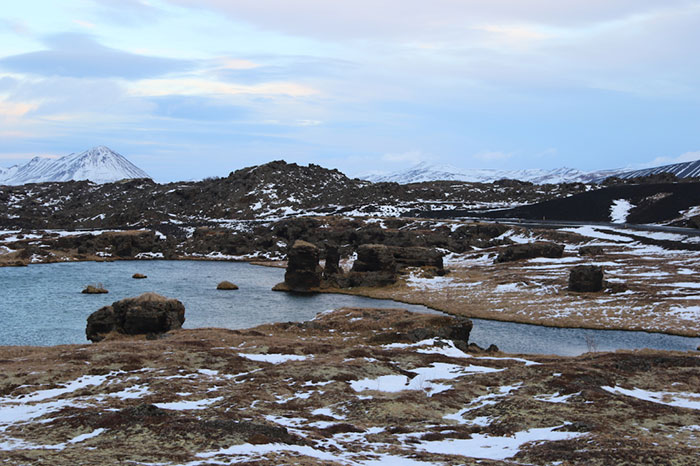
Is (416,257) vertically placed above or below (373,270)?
above

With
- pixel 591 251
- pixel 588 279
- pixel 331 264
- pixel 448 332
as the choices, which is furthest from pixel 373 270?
pixel 448 332

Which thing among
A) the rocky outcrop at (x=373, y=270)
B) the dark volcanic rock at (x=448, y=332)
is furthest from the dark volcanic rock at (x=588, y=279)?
the dark volcanic rock at (x=448, y=332)

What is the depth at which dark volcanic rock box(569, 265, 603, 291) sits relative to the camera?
232 ft

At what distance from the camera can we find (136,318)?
47.2 meters

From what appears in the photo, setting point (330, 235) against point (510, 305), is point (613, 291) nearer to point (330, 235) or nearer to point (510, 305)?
point (510, 305)

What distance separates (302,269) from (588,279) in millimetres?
40515

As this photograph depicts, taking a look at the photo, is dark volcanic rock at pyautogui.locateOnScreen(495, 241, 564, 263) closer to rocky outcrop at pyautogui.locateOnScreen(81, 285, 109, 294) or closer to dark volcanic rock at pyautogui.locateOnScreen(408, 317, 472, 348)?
dark volcanic rock at pyautogui.locateOnScreen(408, 317, 472, 348)

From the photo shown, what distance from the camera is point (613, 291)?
2744 inches

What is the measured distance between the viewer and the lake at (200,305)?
168 feet

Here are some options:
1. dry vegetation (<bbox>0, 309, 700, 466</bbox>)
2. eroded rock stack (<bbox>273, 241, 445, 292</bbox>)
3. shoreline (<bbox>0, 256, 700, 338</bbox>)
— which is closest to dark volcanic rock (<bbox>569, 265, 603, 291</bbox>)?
shoreline (<bbox>0, 256, 700, 338</bbox>)

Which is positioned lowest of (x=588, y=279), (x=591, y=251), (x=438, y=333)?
(x=438, y=333)

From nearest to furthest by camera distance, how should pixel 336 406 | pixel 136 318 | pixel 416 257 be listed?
pixel 336 406 → pixel 136 318 → pixel 416 257

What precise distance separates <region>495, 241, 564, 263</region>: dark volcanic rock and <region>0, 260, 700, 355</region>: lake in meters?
34.5

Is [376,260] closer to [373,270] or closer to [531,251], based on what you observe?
[373,270]
